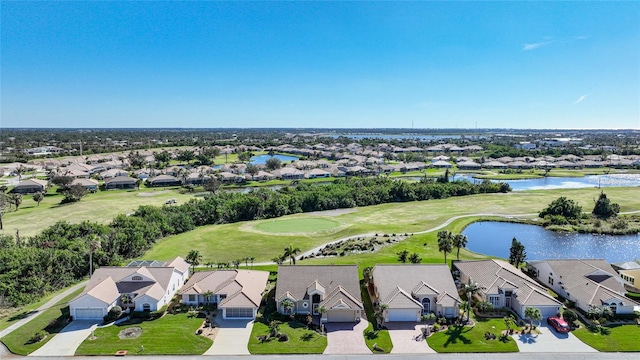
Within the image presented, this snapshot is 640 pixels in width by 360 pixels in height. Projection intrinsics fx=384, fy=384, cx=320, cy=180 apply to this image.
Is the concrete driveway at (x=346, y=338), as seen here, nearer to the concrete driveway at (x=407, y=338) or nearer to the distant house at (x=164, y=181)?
the concrete driveway at (x=407, y=338)

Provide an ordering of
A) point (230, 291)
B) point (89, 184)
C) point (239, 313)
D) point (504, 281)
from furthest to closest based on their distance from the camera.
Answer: point (89, 184) → point (504, 281) → point (230, 291) → point (239, 313)

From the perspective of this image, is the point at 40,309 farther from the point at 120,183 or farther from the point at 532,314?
the point at 120,183

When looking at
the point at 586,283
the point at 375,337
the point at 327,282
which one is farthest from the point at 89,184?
the point at 586,283

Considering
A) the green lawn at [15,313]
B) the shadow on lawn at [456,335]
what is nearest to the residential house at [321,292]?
the shadow on lawn at [456,335]

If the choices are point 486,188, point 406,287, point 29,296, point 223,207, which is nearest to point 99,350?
point 29,296

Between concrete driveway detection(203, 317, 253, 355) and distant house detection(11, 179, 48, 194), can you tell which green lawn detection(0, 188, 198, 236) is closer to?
distant house detection(11, 179, 48, 194)

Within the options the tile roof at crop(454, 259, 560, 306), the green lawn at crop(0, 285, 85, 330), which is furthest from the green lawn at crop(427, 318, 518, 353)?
the green lawn at crop(0, 285, 85, 330)
